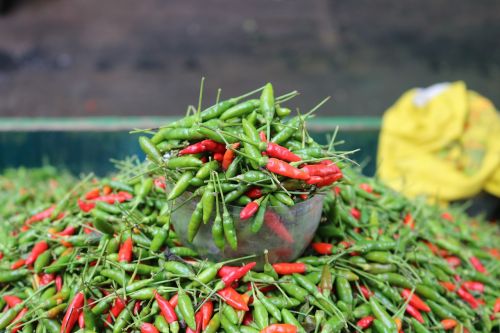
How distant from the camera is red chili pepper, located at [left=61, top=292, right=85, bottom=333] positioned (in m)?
1.93

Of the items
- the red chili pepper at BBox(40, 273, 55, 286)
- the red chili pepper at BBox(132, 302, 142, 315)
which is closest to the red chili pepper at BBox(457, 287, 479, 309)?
the red chili pepper at BBox(132, 302, 142, 315)

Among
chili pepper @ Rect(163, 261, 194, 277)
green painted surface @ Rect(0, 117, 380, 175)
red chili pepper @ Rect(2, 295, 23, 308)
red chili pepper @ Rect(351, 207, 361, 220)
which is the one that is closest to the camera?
chili pepper @ Rect(163, 261, 194, 277)

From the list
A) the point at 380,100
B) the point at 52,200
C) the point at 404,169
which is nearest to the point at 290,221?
the point at 52,200

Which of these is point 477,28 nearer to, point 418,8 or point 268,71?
point 418,8

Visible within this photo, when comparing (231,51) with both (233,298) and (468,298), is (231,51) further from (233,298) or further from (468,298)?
(233,298)

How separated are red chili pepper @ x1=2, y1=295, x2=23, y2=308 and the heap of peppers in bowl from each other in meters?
0.84

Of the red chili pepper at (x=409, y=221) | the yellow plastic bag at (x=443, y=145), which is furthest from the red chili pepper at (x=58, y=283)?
the yellow plastic bag at (x=443, y=145)

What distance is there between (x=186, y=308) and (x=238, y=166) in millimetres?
596

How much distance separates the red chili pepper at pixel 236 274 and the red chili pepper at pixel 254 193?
0.32m

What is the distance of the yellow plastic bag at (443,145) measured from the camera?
4.14 meters

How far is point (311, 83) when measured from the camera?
7191 mm

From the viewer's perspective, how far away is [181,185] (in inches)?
72.9

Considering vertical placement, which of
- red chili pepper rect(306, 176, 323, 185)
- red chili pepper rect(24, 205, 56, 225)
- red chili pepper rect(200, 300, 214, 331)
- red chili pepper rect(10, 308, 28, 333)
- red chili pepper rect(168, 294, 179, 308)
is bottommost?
red chili pepper rect(10, 308, 28, 333)

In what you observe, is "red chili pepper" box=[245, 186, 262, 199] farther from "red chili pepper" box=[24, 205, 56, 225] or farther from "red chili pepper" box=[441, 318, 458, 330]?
"red chili pepper" box=[24, 205, 56, 225]
